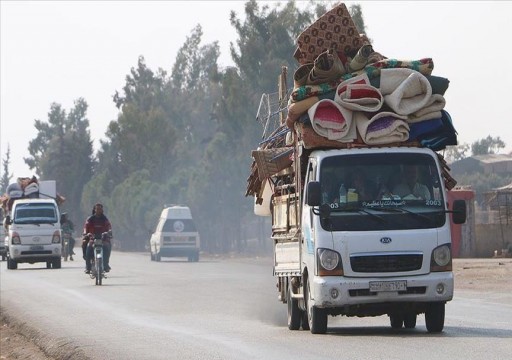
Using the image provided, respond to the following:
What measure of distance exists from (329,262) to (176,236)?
4113 cm

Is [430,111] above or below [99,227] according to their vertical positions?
above

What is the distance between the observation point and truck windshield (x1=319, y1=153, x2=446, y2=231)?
52.2ft

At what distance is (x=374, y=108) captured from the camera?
16344mm

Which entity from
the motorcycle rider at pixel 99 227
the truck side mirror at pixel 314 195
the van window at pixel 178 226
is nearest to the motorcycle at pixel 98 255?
the motorcycle rider at pixel 99 227

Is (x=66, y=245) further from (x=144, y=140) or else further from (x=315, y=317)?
(x=144, y=140)

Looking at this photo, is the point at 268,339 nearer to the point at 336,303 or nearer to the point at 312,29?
the point at 336,303

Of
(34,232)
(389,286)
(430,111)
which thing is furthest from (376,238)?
(34,232)

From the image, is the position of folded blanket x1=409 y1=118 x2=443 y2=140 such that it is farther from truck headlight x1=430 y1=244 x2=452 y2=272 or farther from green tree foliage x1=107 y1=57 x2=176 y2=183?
green tree foliage x1=107 y1=57 x2=176 y2=183

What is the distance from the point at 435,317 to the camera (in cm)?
1644

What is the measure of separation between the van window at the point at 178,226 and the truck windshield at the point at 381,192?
40.6 meters

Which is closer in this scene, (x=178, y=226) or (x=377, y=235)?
(x=377, y=235)

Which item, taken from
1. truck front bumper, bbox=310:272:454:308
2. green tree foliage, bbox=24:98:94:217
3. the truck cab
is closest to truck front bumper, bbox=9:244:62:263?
the truck cab

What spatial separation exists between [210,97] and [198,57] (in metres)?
4.44

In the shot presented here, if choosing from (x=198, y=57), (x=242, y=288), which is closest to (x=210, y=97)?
(x=198, y=57)
